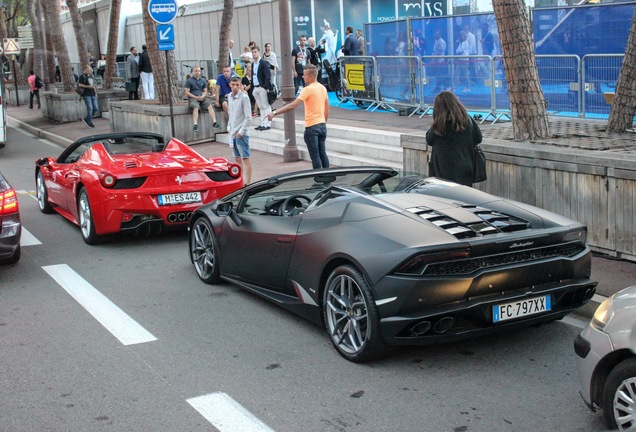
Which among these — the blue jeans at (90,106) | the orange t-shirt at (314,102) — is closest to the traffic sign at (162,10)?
the orange t-shirt at (314,102)

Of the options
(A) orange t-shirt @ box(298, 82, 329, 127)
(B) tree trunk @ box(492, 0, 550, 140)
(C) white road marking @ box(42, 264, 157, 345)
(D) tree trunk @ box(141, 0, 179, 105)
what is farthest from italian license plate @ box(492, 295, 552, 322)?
(D) tree trunk @ box(141, 0, 179, 105)

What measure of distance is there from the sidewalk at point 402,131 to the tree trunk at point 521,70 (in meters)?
0.38

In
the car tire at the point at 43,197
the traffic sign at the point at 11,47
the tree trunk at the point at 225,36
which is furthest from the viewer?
the traffic sign at the point at 11,47

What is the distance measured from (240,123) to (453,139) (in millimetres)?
5724

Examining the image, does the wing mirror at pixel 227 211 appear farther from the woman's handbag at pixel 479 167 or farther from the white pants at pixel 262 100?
the white pants at pixel 262 100

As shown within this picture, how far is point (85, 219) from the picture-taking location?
10.7m

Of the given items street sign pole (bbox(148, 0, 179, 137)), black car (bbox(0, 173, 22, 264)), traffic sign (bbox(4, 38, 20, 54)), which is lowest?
black car (bbox(0, 173, 22, 264))

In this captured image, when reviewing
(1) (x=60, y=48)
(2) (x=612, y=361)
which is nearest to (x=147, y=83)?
(1) (x=60, y=48)

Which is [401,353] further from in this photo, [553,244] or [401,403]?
[553,244]

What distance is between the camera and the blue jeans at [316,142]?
12.9m

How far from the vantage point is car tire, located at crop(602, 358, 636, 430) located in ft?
13.9

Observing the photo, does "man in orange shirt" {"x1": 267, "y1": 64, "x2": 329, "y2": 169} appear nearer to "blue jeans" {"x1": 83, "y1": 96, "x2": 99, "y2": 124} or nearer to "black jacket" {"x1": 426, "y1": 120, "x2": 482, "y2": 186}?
"black jacket" {"x1": 426, "y1": 120, "x2": 482, "y2": 186}

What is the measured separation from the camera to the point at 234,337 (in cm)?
678

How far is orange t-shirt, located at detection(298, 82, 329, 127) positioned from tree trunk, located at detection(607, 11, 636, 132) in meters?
4.11
